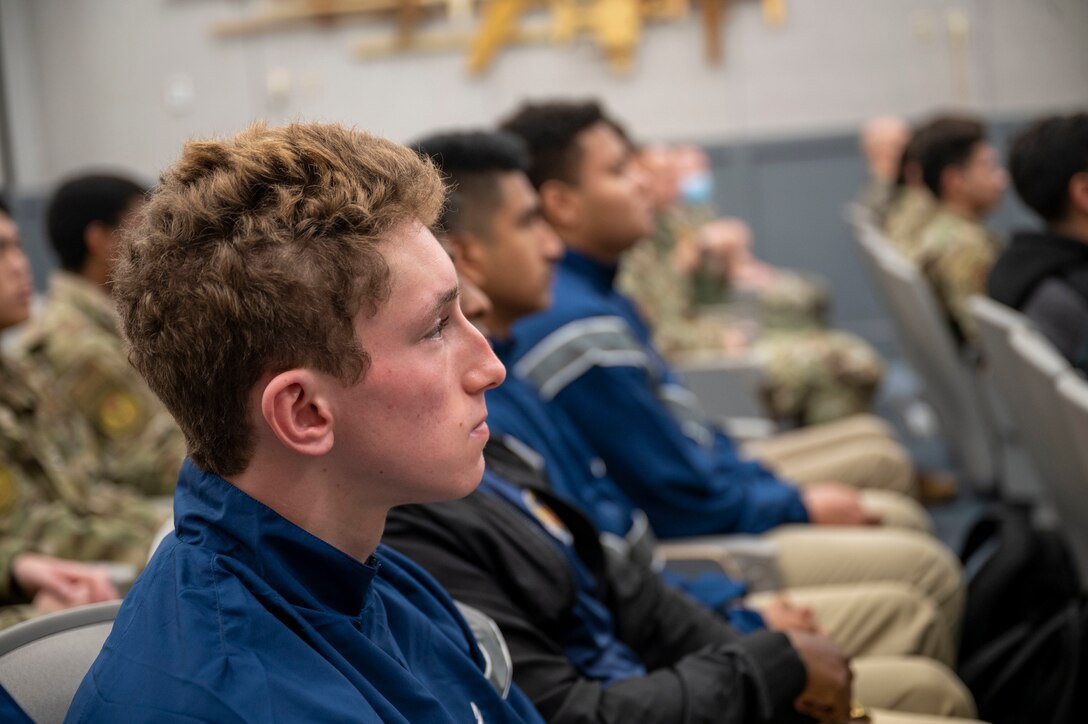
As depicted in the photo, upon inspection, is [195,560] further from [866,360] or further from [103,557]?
[866,360]

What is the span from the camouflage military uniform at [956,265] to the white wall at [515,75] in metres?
1.05

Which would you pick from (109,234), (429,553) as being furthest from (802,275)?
(429,553)

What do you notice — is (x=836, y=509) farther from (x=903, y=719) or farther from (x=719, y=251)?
(x=719, y=251)

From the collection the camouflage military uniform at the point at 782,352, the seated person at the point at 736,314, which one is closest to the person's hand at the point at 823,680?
the seated person at the point at 736,314

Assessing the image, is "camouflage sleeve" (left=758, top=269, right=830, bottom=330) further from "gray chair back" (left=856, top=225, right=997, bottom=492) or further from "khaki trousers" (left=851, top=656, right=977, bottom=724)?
"khaki trousers" (left=851, top=656, right=977, bottom=724)

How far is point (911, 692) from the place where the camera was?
178cm

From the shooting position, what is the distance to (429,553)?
132 cm

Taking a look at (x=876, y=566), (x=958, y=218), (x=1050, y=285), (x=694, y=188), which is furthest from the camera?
(x=694, y=188)

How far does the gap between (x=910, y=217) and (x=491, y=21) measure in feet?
7.45

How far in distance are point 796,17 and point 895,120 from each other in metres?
0.80

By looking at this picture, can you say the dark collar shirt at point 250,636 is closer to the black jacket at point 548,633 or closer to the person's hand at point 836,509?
the black jacket at point 548,633

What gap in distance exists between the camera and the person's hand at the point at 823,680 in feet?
4.84

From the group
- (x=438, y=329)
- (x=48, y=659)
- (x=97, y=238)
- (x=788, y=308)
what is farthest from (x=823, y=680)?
(x=788, y=308)

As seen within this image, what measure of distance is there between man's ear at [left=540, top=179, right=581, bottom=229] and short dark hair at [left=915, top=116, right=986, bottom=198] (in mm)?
2160
